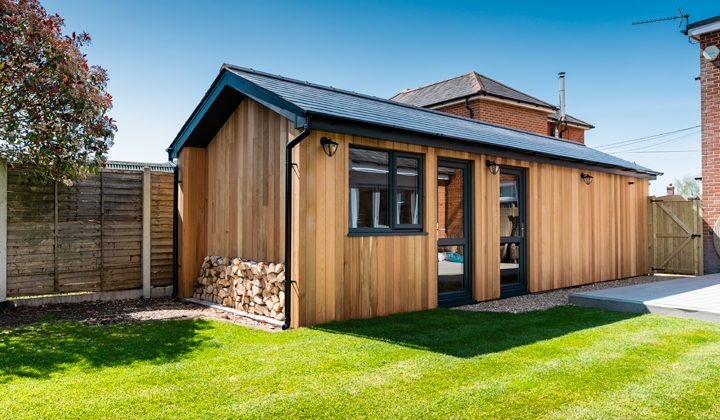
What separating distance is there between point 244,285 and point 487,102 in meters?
12.1

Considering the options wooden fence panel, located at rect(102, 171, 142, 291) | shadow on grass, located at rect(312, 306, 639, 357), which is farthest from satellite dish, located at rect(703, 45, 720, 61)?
wooden fence panel, located at rect(102, 171, 142, 291)

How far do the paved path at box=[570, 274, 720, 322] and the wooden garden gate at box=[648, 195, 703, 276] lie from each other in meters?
3.42

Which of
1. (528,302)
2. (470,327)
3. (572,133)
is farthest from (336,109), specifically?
(572,133)

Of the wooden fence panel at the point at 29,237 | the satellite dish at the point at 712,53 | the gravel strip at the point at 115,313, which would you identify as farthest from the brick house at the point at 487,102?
the wooden fence panel at the point at 29,237

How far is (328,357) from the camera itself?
4422 millimetres

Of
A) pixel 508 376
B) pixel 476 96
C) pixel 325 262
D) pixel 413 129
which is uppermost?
pixel 476 96

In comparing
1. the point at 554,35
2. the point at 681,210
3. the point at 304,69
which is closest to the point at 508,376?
the point at 681,210

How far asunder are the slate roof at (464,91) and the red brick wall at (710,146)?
6166 millimetres

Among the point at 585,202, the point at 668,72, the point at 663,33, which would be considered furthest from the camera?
the point at 668,72

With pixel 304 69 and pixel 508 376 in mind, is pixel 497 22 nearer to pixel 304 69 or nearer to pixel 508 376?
pixel 304 69

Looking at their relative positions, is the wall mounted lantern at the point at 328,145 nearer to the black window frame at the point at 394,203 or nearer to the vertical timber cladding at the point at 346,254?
the vertical timber cladding at the point at 346,254

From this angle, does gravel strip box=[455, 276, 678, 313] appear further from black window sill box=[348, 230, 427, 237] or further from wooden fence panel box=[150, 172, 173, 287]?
wooden fence panel box=[150, 172, 173, 287]

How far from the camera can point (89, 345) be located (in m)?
4.96

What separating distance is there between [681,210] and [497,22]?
720 cm
